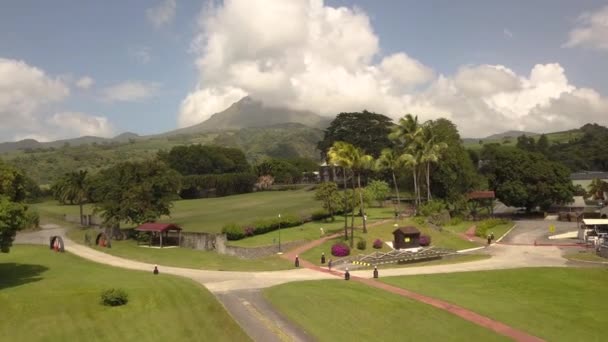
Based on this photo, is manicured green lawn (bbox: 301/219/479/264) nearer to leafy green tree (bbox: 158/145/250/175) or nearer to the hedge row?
the hedge row

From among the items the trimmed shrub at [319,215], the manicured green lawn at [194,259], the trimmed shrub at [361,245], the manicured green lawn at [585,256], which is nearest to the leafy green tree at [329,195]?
the trimmed shrub at [319,215]

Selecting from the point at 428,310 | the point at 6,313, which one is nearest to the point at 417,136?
the point at 428,310

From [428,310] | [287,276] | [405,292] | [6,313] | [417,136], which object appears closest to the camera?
[6,313]

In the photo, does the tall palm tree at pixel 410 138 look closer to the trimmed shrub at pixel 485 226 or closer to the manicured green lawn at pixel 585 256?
the trimmed shrub at pixel 485 226

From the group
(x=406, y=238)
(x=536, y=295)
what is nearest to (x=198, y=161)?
(x=406, y=238)

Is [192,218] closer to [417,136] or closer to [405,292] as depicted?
[417,136]

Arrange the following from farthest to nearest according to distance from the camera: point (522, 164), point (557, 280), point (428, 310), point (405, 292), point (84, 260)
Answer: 1. point (522, 164)
2. point (84, 260)
3. point (557, 280)
4. point (405, 292)
5. point (428, 310)
